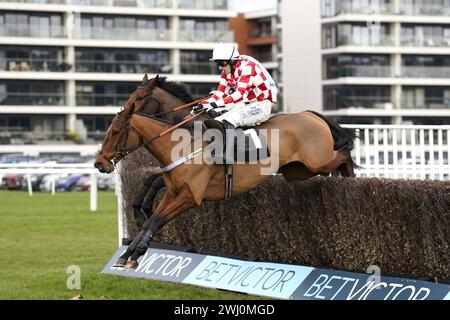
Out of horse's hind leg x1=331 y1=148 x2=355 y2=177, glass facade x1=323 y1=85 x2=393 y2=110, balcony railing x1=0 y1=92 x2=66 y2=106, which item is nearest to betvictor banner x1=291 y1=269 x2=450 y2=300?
horse's hind leg x1=331 y1=148 x2=355 y2=177

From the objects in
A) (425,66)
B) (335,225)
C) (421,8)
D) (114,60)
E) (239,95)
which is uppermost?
(421,8)

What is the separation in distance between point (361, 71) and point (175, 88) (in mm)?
40836

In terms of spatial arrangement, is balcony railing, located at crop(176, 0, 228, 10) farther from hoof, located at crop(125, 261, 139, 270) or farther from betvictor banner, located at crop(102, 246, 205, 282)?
hoof, located at crop(125, 261, 139, 270)

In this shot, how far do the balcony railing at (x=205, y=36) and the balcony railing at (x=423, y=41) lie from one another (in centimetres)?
904

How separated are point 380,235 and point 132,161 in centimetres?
403

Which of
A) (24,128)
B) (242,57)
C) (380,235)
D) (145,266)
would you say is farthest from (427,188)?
(24,128)

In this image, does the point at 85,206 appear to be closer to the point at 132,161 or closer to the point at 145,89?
the point at 132,161

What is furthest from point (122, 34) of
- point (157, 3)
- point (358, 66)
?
point (358, 66)

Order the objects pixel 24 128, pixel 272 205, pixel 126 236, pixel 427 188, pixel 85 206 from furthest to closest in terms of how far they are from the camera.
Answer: pixel 24 128
pixel 85 206
pixel 126 236
pixel 272 205
pixel 427 188

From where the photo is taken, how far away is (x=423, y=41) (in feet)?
165

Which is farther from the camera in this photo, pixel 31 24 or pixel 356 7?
pixel 356 7

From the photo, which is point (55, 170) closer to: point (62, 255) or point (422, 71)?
point (62, 255)

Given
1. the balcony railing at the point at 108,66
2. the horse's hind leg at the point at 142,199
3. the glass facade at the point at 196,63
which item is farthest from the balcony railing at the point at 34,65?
the horse's hind leg at the point at 142,199

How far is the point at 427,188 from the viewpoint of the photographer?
A: 7164 millimetres
